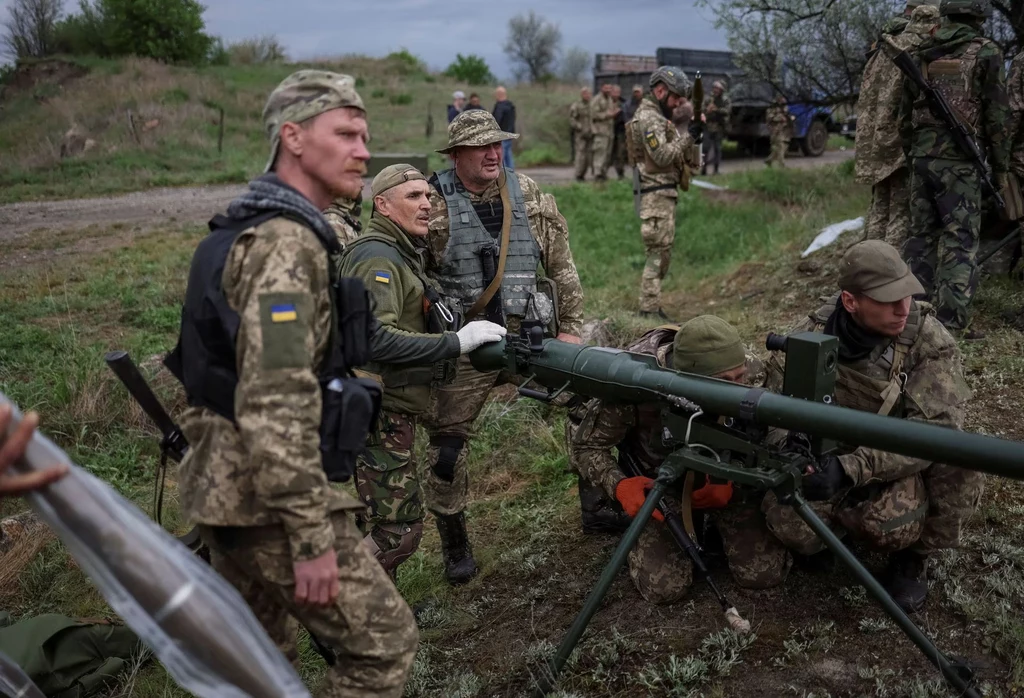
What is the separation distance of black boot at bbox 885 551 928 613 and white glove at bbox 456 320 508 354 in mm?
1831

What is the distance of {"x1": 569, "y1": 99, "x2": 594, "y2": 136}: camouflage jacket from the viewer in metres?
16.7

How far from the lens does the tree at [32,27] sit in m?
19.0

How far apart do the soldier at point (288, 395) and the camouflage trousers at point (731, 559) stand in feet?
4.81

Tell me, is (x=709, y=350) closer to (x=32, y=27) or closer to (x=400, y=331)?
(x=400, y=331)

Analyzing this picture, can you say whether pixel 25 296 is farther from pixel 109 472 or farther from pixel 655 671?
pixel 655 671

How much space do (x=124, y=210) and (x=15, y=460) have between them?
1195 centimetres

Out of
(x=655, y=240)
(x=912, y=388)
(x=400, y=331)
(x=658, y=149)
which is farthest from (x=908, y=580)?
(x=658, y=149)

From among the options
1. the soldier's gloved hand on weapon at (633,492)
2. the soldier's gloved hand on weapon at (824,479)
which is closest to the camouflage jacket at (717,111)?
the soldier's gloved hand on weapon at (633,492)

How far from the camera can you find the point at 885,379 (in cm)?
325

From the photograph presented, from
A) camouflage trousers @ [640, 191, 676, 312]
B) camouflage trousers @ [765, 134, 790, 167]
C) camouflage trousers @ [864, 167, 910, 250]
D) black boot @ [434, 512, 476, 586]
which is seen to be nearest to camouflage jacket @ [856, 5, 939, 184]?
camouflage trousers @ [864, 167, 910, 250]

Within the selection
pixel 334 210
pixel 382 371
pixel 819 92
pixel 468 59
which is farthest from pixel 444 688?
pixel 468 59

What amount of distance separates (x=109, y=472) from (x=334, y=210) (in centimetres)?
233

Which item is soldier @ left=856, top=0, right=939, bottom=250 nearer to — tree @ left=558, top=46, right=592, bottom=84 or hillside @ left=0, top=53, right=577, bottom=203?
hillside @ left=0, top=53, right=577, bottom=203

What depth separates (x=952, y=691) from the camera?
2.84m
